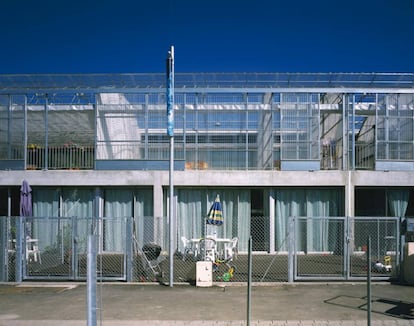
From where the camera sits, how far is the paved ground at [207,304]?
827 cm

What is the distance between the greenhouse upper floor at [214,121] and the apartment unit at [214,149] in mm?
41

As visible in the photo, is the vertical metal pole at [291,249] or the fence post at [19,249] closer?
the vertical metal pole at [291,249]

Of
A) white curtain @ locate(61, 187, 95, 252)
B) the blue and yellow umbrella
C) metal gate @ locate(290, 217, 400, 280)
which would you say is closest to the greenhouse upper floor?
white curtain @ locate(61, 187, 95, 252)

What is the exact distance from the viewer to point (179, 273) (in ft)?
43.0

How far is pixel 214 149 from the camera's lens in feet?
60.6

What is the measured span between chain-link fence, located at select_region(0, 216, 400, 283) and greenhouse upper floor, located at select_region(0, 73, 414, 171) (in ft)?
8.78

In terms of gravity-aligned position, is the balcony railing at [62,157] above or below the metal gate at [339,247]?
above

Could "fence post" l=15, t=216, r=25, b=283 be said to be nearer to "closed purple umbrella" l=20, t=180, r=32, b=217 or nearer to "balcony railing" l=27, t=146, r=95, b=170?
"closed purple umbrella" l=20, t=180, r=32, b=217

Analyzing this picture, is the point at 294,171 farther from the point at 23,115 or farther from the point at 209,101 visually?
the point at 23,115

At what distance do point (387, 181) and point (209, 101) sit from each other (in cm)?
760

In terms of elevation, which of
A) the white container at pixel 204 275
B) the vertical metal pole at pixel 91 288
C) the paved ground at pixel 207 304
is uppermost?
the vertical metal pole at pixel 91 288

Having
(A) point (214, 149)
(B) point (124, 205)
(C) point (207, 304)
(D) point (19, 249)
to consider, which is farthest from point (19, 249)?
(A) point (214, 149)

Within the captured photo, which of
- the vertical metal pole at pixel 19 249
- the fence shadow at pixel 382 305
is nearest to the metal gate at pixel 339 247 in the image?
the fence shadow at pixel 382 305

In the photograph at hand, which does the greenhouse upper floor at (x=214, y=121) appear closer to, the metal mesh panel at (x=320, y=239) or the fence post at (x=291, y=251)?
the metal mesh panel at (x=320, y=239)
